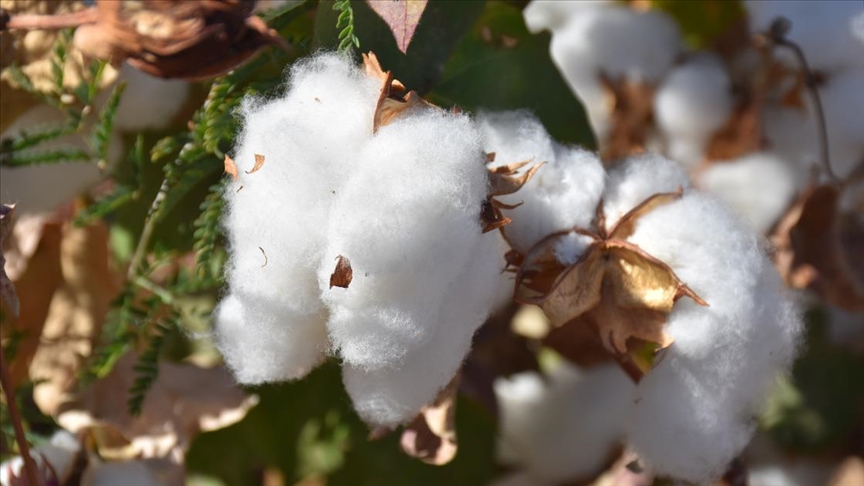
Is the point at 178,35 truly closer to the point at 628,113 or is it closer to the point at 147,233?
the point at 147,233

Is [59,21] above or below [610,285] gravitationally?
above

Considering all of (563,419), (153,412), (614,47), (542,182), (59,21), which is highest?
(59,21)

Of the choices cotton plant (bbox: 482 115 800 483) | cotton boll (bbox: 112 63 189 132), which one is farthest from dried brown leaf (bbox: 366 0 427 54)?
cotton boll (bbox: 112 63 189 132)

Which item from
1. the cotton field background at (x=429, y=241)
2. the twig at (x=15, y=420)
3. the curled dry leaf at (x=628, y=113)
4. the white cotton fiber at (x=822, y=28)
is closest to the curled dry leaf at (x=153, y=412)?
the cotton field background at (x=429, y=241)

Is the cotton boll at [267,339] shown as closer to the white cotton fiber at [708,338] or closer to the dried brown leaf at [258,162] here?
the dried brown leaf at [258,162]

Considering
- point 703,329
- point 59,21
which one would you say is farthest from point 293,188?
point 703,329

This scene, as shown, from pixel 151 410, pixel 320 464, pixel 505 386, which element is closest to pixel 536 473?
pixel 505 386
